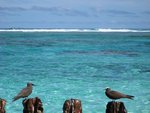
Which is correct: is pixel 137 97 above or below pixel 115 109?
below

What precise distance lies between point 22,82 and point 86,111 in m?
5.36

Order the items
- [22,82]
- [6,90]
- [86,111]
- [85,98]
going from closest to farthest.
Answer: [86,111] < [85,98] < [6,90] < [22,82]

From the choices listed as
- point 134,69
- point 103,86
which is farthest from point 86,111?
point 134,69

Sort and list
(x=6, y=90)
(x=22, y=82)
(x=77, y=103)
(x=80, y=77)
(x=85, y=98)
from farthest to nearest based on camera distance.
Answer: (x=80, y=77) < (x=22, y=82) < (x=6, y=90) < (x=85, y=98) < (x=77, y=103)

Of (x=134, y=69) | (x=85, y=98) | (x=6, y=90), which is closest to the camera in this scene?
(x=85, y=98)

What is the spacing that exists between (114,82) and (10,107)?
585 centimetres

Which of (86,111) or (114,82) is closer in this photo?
(86,111)

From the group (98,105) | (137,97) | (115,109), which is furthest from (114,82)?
(115,109)

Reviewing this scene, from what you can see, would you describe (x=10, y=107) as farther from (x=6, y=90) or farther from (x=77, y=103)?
(x=77, y=103)

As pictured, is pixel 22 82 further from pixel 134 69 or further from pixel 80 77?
pixel 134 69

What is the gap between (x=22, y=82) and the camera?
1694 centimetres

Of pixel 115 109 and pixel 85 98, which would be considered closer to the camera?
pixel 115 109

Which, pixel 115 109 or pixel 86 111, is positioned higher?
pixel 115 109

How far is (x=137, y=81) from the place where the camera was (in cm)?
1747
